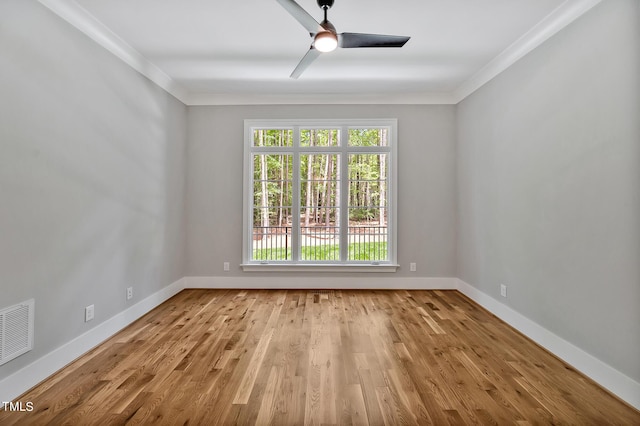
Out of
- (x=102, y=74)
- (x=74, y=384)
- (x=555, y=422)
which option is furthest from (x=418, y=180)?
(x=74, y=384)

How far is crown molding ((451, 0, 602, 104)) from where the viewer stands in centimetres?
247

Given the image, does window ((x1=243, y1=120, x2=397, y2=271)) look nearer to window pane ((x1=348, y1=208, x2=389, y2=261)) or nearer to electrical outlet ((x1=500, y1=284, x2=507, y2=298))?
window pane ((x1=348, y1=208, x2=389, y2=261))

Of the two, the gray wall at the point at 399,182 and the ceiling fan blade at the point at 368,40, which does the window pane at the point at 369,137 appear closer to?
the gray wall at the point at 399,182

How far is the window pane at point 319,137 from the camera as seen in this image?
15.9 feet

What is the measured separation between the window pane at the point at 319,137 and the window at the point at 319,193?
14mm

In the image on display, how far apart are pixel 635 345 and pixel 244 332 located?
9.41ft

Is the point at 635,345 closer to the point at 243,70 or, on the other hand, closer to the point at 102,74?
the point at 243,70

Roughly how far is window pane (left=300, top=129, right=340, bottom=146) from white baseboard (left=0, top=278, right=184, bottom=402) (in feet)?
9.34

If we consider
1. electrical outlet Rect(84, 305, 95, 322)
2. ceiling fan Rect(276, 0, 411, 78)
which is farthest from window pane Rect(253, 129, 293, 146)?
electrical outlet Rect(84, 305, 95, 322)

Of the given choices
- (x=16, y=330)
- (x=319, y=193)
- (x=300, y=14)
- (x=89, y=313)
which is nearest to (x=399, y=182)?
(x=319, y=193)

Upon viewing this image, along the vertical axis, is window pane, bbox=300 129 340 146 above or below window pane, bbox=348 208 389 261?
above

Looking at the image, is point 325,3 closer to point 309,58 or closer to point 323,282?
point 309,58

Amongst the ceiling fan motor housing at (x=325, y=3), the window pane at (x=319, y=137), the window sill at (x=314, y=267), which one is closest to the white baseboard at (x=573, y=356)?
the window sill at (x=314, y=267)

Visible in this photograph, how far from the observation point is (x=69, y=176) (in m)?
2.53
